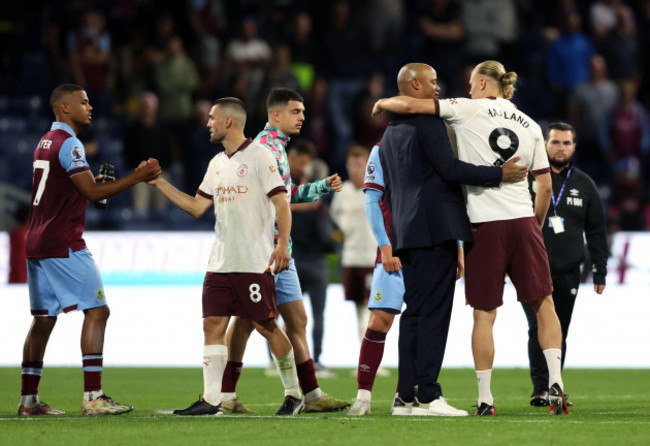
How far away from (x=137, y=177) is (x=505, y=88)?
2.75 meters

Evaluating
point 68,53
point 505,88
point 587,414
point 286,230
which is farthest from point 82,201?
point 68,53

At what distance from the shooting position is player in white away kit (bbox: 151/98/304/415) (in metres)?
8.38

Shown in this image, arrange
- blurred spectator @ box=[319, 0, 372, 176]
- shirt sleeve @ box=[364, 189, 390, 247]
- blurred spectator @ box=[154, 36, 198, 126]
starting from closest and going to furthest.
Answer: shirt sleeve @ box=[364, 189, 390, 247] < blurred spectator @ box=[154, 36, 198, 126] < blurred spectator @ box=[319, 0, 372, 176]

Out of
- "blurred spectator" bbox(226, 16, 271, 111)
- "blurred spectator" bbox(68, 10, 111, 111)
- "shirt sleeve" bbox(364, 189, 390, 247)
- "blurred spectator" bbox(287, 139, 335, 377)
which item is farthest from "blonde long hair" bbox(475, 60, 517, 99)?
"blurred spectator" bbox(68, 10, 111, 111)

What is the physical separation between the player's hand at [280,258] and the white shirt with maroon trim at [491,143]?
134cm

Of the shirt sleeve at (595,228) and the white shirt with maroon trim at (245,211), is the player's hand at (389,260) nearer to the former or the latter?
the white shirt with maroon trim at (245,211)

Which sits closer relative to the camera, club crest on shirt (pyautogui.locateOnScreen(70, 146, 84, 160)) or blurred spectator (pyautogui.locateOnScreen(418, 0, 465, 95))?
club crest on shirt (pyautogui.locateOnScreen(70, 146, 84, 160))

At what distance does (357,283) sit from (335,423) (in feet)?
19.4

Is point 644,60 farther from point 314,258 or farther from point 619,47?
point 314,258

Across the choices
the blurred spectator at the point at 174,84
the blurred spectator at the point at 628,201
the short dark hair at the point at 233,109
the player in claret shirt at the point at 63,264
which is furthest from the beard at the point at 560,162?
the blurred spectator at the point at 174,84

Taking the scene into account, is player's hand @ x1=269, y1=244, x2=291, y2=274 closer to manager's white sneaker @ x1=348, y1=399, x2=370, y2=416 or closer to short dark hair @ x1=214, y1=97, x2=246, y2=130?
short dark hair @ x1=214, y1=97, x2=246, y2=130

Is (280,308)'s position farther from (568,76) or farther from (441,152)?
(568,76)

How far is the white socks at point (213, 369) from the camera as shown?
8383 mm

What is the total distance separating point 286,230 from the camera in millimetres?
8375
